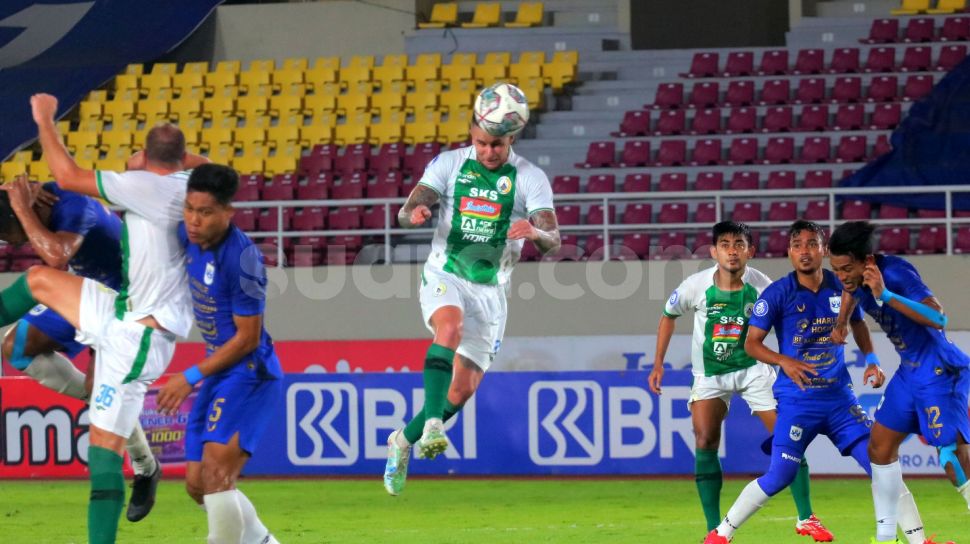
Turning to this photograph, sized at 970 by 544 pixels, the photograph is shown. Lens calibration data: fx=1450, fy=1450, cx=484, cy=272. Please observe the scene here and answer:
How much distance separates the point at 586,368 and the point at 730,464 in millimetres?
2212

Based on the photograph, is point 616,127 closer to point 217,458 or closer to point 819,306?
point 819,306

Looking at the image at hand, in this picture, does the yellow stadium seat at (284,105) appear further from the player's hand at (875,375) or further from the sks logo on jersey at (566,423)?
the player's hand at (875,375)

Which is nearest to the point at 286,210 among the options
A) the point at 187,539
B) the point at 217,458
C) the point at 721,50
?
the point at 721,50

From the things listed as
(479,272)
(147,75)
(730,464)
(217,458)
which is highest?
(147,75)

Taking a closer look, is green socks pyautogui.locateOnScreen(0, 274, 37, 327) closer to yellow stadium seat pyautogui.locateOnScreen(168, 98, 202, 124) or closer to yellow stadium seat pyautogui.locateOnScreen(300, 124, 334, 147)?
yellow stadium seat pyautogui.locateOnScreen(300, 124, 334, 147)

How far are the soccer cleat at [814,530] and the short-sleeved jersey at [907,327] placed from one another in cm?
118

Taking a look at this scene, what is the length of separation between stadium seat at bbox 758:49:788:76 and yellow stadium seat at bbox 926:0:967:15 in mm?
2313

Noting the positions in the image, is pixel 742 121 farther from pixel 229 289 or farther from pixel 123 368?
pixel 123 368

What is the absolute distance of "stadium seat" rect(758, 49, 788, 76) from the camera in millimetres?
21219

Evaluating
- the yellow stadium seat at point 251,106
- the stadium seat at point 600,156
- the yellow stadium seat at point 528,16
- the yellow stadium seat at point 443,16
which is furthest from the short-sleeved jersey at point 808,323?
the yellow stadium seat at point 443,16

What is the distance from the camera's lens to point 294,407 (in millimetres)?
14625

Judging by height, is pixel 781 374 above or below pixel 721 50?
below

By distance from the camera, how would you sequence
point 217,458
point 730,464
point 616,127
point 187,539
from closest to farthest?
point 217,458, point 187,539, point 730,464, point 616,127

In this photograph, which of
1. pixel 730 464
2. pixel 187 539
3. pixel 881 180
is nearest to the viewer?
pixel 187 539
